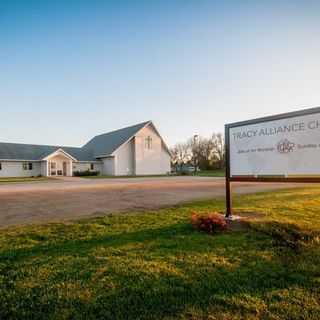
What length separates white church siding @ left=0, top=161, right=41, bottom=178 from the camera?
35844 mm

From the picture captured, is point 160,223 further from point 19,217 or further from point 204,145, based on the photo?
point 204,145

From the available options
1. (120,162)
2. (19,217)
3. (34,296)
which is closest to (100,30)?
(19,217)

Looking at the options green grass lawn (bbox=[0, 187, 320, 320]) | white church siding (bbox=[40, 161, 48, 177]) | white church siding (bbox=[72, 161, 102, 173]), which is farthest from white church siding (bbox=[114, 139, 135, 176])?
green grass lawn (bbox=[0, 187, 320, 320])

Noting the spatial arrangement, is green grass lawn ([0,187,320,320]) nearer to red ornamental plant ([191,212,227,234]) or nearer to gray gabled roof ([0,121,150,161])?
red ornamental plant ([191,212,227,234])

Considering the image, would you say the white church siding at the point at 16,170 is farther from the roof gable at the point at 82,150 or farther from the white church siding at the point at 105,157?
the roof gable at the point at 82,150

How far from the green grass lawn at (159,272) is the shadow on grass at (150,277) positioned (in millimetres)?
12

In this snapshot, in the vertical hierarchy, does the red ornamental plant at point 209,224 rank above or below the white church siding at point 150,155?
below

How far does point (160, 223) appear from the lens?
642cm

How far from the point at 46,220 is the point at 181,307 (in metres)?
5.44

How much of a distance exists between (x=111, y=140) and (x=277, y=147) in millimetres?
39013

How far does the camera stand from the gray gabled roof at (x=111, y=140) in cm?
4031

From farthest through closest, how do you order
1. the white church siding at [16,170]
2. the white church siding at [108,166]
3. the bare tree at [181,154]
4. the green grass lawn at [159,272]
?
the bare tree at [181,154] → the white church siding at [108,166] → the white church siding at [16,170] → the green grass lawn at [159,272]

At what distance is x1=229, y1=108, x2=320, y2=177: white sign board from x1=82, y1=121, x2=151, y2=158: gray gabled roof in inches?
1318

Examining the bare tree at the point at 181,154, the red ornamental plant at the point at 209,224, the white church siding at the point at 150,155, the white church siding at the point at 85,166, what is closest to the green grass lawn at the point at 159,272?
the red ornamental plant at the point at 209,224
